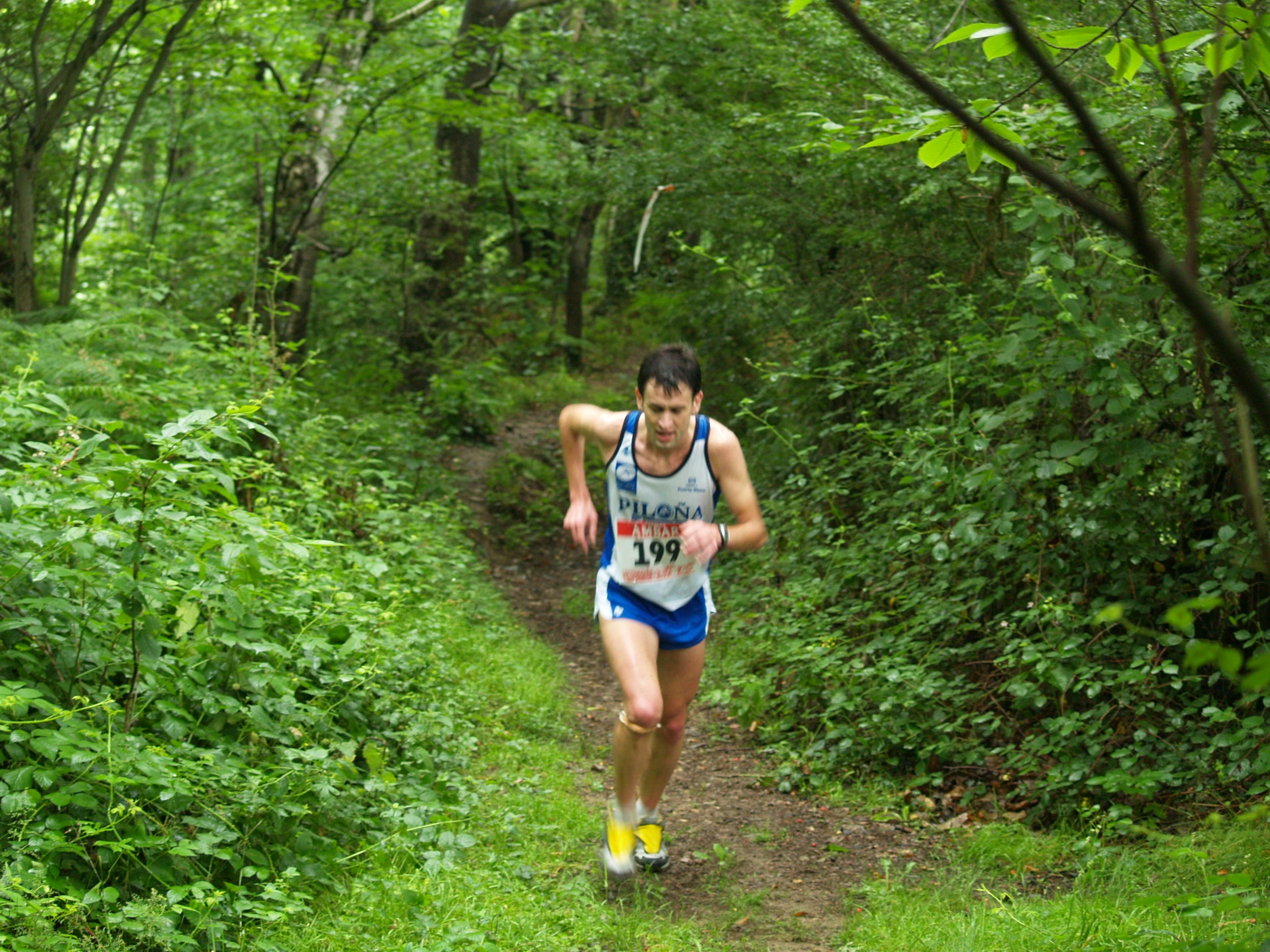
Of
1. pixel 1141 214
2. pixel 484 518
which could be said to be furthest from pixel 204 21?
pixel 1141 214

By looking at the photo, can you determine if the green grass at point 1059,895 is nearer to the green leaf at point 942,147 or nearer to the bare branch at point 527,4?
the green leaf at point 942,147

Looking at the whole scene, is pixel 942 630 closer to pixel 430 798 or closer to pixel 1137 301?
pixel 1137 301

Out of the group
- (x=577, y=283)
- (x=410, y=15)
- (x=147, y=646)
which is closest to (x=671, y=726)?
(x=147, y=646)

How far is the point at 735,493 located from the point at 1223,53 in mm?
3069

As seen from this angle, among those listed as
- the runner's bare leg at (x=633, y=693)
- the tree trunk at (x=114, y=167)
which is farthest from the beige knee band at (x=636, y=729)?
the tree trunk at (x=114, y=167)

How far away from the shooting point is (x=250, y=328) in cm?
813

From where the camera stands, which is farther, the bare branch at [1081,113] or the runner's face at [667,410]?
the runner's face at [667,410]

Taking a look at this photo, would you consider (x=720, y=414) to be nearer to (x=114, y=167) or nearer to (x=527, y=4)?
(x=527, y=4)

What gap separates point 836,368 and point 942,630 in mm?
2406

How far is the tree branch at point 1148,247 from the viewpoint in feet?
2.71

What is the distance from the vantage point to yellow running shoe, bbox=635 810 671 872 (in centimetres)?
443

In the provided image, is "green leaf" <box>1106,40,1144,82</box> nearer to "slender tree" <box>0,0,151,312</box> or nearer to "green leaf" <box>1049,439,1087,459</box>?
"green leaf" <box>1049,439,1087,459</box>

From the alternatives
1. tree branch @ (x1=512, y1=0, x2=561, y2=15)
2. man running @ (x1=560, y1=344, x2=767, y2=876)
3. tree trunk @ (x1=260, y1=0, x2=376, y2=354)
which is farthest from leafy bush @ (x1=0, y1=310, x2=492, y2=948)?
tree branch @ (x1=512, y1=0, x2=561, y2=15)

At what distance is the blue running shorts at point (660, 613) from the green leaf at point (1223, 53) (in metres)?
2.98
